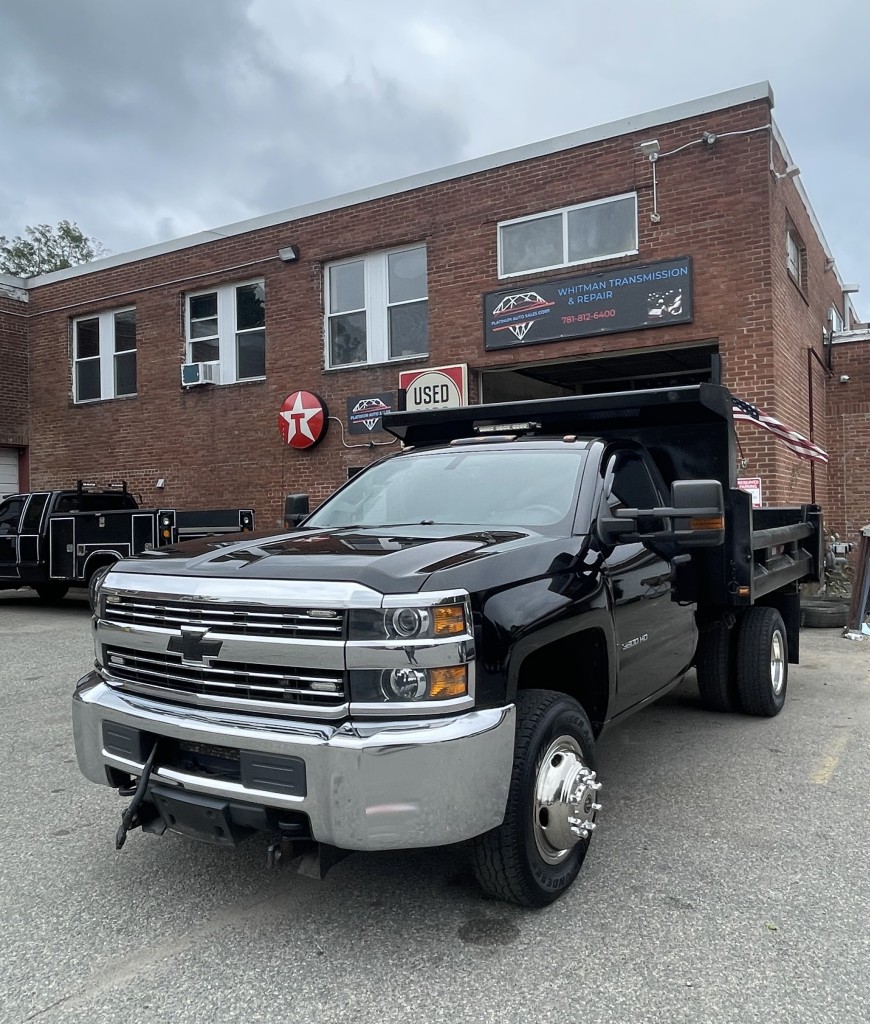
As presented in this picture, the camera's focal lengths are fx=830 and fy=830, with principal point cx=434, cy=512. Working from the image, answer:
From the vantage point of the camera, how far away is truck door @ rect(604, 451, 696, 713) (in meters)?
3.92

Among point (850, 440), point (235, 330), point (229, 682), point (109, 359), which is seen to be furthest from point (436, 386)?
point (229, 682)

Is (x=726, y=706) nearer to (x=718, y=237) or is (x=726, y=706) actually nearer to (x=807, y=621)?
→ (x=807, y=621)

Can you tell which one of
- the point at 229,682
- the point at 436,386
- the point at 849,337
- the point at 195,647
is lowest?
the point at 229,682

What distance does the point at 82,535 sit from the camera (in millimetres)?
12055

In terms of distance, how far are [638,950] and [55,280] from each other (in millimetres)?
18786

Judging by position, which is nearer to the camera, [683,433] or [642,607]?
[642,607]

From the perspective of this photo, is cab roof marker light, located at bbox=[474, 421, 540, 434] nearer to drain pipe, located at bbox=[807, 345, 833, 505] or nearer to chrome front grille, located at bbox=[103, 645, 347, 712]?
chrome front grille, located at bbox=[103, 645, 347, 712]

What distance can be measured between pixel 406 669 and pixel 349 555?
55 centimetres

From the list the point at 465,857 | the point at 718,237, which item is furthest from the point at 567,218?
the point at 465,857

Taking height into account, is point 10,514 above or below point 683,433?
below

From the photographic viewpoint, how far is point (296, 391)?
14406 mm

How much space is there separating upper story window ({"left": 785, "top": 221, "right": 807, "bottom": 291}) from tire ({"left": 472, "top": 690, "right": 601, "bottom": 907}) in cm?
1057

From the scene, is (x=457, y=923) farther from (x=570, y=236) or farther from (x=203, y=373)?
(x=203, y=373)

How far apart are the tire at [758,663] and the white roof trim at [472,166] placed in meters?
7.64
